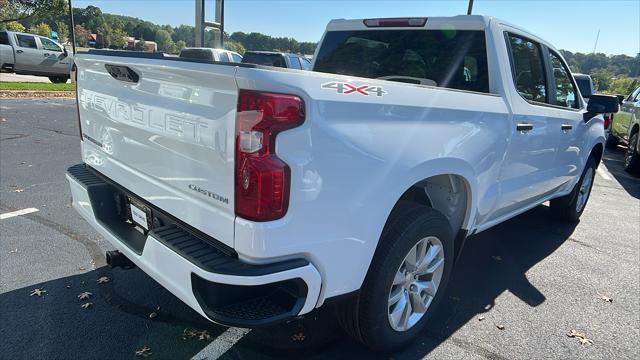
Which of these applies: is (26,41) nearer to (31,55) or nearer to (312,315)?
(31,55)

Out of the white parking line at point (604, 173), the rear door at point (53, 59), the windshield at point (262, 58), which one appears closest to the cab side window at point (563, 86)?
the white parking line at point (604, 173)

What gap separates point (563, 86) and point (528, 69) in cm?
90

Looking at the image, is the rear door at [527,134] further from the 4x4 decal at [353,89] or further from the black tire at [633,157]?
the black tire at [633,157]

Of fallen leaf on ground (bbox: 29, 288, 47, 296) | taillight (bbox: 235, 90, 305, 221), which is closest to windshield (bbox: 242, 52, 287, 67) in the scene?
fallen leaf on ground (bbox: 29, 288, 47, 296)

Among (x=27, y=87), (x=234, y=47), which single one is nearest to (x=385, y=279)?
(x=27, y=87)

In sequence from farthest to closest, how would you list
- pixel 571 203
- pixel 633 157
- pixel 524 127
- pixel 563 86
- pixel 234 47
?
pixel 234 47, pixel 633 157, pixel 571 203, pixel 563 86, pixel 524 127

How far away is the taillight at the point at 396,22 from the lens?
3559 mm

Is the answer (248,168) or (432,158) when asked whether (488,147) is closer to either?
(432,158)

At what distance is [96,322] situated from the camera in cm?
280

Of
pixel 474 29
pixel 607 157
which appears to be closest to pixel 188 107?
pixel 474 29

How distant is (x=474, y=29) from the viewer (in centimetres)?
328

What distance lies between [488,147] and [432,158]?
69 cm

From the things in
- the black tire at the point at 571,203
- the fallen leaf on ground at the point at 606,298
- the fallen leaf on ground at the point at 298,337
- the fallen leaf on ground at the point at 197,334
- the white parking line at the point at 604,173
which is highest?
the black tire at the point at 571,203

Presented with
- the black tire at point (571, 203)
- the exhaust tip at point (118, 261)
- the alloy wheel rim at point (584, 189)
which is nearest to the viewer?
the exhaust tip at point (118, 261)
